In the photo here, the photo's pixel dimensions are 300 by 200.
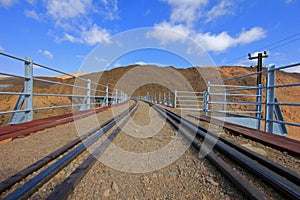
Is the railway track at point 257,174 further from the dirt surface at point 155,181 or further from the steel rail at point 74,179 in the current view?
the steel rail at point 74,179

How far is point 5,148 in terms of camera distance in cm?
204

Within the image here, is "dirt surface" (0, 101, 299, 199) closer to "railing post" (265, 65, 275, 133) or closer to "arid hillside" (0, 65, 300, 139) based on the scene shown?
"railing post" (265, 65, 275, 133)

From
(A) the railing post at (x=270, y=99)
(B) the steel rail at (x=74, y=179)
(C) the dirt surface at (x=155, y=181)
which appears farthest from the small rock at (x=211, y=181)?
(A) the railing post at (x=270, y=99)

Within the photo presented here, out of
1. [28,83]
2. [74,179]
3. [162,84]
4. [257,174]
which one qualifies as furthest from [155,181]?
[162,84]

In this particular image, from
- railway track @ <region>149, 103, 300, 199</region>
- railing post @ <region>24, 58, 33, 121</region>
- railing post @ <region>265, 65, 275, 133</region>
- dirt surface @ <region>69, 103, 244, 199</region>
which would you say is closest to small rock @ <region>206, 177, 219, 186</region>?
dirt surface @ <region>69, 103, 244, 199</region>

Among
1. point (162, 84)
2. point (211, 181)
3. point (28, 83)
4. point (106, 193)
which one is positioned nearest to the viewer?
point (106, 193)

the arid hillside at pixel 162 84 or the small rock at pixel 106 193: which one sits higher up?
the arid hillside at pixel 162 84

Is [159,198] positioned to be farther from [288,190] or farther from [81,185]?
[288,190]

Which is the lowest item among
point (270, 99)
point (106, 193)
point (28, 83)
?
point (106, 193)

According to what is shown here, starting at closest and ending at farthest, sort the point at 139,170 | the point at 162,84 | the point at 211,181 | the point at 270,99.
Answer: the point at 211,181
the point at 139,170
the point at 270,99
the point at 162,84

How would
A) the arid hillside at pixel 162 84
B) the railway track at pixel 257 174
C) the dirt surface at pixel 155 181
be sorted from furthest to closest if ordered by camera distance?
the arid hillside at pixel 162 84, the dirt surface at pixel 155 181, the railway track at pixel 257 174

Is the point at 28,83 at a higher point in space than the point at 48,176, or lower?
higher

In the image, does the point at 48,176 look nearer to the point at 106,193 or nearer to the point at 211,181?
the point at 106,193

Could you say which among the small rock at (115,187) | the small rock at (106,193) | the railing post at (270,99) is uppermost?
the railing post at (270,99)
